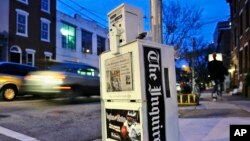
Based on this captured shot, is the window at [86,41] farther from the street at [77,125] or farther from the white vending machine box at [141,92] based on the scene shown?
the white vending machine box at [141,92]

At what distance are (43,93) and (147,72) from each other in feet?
34.9

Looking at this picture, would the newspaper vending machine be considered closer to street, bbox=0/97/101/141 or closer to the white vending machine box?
the white vending machine box

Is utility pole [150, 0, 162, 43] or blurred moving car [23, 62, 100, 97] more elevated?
utility pole [150, 0, 162, 43]

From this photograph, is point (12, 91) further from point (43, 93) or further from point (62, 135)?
point (62, 135)

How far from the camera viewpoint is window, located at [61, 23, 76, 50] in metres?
35.3

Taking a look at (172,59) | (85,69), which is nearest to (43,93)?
(85,69)

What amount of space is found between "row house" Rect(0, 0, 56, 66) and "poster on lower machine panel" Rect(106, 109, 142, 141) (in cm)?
2167

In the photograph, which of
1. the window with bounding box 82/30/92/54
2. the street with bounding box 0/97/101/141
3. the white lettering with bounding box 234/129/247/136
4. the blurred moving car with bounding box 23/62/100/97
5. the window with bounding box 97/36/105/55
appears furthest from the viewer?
the window with bounding box 97/36/105/55

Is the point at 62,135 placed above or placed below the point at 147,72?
below

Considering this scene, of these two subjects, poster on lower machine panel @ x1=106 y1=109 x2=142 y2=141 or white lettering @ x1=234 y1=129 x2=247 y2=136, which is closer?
white lettering @ x1=234 y1=129 x2=247 y2=136

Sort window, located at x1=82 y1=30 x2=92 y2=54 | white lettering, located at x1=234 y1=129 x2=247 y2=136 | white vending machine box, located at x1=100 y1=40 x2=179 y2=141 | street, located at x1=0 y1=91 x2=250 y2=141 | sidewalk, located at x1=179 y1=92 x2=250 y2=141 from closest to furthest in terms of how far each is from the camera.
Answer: white lettering, located at x1=234 y1=129 x2=247 y2=136 < white vending machine box, located at x1=100 y1=40 x2=179 y2=141 < sidewalk, located at x1=179 y1=92 x2=250 y2=141 < street, located at x1=0 y1=91 x2=250 y2=141 < window, located at x1=82 y1=30 x2=92 y2=54

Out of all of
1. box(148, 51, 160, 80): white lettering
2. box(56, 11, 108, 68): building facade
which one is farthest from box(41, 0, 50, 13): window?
box(148, 51, 160, 80): white lettering

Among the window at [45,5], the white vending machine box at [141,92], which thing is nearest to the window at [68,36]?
the window at [45,5]

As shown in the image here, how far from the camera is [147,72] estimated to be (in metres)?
4.52
